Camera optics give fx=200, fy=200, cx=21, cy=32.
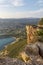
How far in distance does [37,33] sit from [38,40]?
978 millimetres

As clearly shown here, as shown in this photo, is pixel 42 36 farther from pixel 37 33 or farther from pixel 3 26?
pixel 3 26

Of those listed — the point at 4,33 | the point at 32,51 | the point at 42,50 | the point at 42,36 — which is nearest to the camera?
the point at 32,51

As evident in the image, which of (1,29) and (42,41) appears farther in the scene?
(1,29)

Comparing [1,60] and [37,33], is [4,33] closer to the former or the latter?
[37,33]

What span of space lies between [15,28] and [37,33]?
82003 millimetres

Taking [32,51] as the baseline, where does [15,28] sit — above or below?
below


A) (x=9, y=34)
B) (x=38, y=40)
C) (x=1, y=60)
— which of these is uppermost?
(x=1, y=60)

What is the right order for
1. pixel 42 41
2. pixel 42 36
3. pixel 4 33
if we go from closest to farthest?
1. pixel 42 41
2. pixel 42 36
3. pixel 4 33

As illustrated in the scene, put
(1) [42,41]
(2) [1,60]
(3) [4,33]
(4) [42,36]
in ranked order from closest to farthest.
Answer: (2) [1,60] → (1) [42,41] → (4) [42,36] → (3) [4,33]

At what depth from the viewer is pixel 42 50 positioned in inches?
265

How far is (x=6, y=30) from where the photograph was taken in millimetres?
92688

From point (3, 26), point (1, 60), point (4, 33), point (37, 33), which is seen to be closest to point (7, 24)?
point (3, 26)

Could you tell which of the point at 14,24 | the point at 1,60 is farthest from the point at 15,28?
the point at 1,60

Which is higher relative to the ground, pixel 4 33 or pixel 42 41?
pixel 42 41
